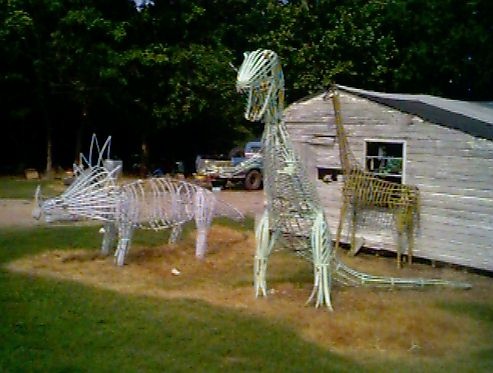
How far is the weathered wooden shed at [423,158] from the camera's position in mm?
11375

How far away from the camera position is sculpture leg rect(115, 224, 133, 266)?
11.2 meters

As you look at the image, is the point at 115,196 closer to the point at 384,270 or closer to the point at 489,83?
the point at 384,270

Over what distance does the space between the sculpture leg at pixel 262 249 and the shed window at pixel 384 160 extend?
176 inches

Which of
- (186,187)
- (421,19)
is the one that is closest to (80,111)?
(421,19)

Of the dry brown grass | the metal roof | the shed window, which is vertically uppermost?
the metal roof

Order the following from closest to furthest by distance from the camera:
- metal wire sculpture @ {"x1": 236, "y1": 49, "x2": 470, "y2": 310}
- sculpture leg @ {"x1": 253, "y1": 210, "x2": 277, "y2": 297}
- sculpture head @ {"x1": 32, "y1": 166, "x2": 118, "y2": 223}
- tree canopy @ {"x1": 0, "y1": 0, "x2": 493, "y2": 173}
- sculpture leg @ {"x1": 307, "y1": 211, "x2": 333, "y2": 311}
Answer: metal wire sculpture @ {"x1": 236, "y1": 49, "x2": 470, "y2": 310} → sculpture leg @ {"x1": 307, "y1": 211, "x2": 333, "y2": 311} → sculpture leg @ {"x1": 253, "y1": 210, "x2": 277, "y2": 297} → sculpture head @ {"x1": 32, "y1": 166, "x2": 118, "y2": 223} → tree canopy @ {"x1": 0, "y1": 0, "x2": 493, "y2": 173}

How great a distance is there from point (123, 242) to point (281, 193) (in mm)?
3342

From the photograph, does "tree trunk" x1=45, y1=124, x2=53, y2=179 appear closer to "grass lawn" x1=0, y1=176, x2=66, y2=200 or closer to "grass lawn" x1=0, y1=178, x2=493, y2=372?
"grass lawn" x1=0, y1=176, x2=66, y2=200

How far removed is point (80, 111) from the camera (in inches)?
1129

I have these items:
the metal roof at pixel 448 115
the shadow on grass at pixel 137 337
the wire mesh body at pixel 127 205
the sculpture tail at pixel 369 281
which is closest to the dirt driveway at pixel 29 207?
the wire mesh body at pixel 127 205

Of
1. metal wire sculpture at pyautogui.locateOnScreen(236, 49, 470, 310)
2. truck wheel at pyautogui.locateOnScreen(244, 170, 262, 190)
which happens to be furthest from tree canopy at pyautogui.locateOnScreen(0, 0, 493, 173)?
metal wire sculpture at pyautogui.locateOnScreen(236, 49, 470, 310)

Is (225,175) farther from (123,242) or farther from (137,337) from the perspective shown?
(137,337)

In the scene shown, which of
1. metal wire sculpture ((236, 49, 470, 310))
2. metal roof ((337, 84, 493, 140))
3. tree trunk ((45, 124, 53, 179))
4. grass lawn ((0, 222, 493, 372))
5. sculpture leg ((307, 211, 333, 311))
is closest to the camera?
grass lawn ((0, 222, 493, 372))

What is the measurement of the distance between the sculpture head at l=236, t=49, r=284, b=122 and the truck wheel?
50.6 feet
